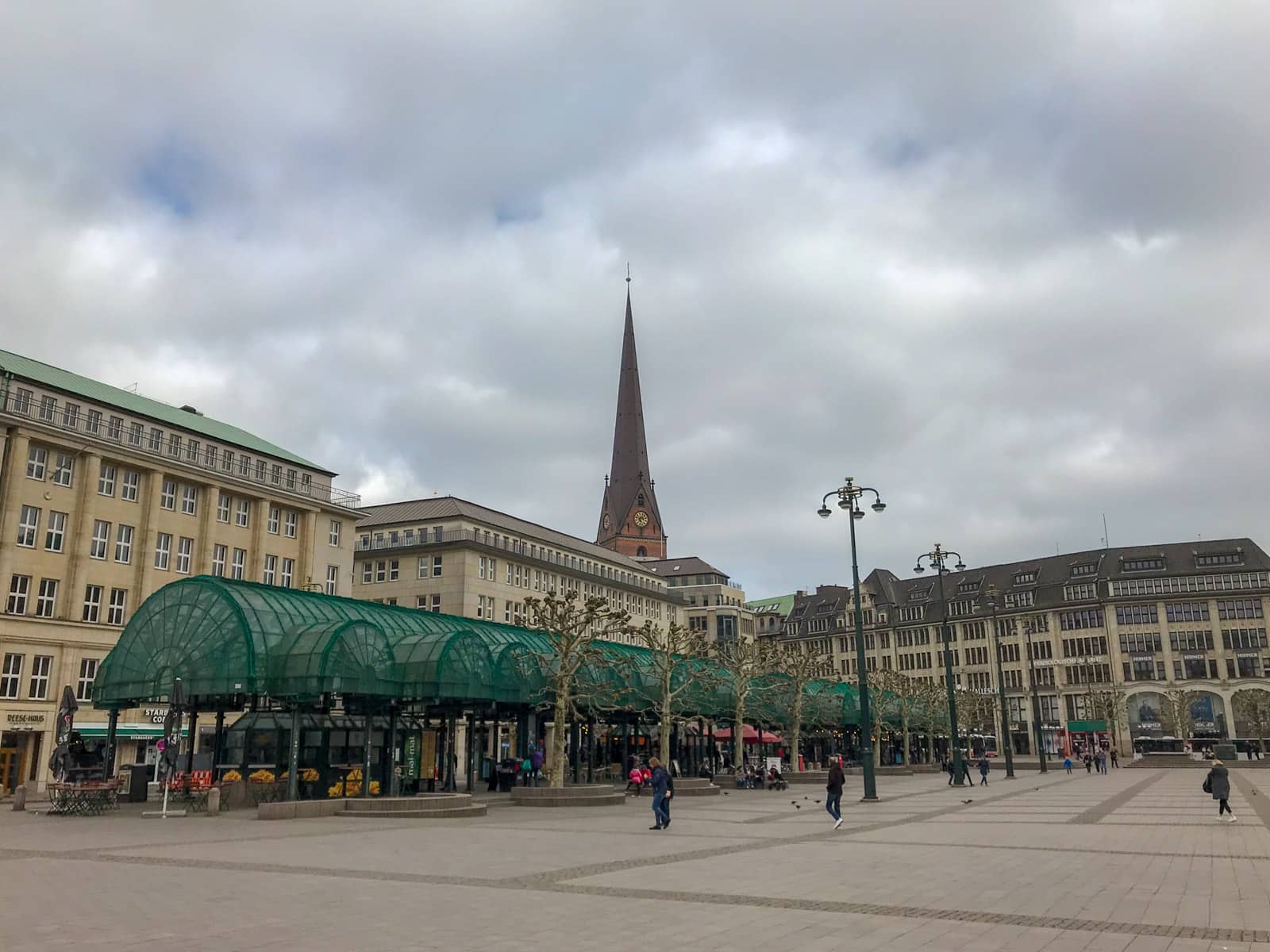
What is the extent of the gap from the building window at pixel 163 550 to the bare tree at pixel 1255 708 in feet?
339

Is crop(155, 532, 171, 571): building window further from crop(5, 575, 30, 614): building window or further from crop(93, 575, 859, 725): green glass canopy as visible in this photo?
crop(93, 575, 859, 725): green glass canopy

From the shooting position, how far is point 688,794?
1646 inches

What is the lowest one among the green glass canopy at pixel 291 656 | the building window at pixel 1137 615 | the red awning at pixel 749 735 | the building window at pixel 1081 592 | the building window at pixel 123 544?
the red awning at pixel 749 735

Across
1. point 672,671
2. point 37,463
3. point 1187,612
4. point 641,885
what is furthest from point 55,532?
point 1187,612

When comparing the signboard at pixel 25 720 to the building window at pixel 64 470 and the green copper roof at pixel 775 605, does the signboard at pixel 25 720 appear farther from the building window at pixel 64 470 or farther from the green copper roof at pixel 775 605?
the green copper roof at pixel 775 605

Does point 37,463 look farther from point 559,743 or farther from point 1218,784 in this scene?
point 1218,784

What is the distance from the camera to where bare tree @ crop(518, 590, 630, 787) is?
1464 inches

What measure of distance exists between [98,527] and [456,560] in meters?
30.8

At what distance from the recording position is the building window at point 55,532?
5472 cm

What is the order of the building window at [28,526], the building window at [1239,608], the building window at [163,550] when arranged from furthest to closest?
the building window at [1239,608], the building window at [163,550], the building window at [28,526]

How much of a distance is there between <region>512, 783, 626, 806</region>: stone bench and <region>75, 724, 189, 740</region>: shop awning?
2773 centimetres

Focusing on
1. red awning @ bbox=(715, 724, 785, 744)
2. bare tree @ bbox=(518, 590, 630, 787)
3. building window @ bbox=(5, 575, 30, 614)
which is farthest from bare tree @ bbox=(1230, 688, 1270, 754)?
building window @ bbox=(5, 575, 30, 614)

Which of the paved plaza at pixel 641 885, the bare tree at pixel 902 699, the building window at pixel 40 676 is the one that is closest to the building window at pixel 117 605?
the building window at pixel 40 676


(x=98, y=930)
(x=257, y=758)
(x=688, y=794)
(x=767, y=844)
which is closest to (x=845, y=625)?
(x=688, y=794)
